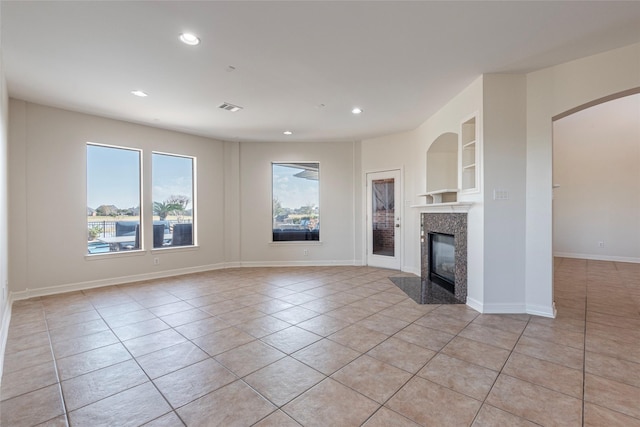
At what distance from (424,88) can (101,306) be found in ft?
16.9

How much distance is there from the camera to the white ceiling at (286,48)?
7.64 feet

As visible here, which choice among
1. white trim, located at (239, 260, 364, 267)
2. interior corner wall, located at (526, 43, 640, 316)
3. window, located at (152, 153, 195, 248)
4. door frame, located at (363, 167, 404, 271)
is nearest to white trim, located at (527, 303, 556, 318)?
interior corner wall, located at (526, 43, 640, 316)

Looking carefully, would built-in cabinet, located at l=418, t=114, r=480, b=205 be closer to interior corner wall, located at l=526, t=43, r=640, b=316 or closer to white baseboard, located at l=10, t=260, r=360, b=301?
interior corner wall, located at l=526, t=43, r=640, b=316

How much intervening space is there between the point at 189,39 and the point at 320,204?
447 centimetres

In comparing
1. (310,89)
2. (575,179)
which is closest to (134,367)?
(310,89)

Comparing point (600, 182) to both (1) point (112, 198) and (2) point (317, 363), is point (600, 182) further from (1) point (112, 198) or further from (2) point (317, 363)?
(1) point (112, 198)

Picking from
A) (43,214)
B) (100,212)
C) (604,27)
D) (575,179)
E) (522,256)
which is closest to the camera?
(604,27)

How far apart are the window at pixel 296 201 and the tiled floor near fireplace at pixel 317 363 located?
2754 mm

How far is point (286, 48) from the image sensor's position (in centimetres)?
286

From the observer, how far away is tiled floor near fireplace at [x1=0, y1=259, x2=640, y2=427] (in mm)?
1817

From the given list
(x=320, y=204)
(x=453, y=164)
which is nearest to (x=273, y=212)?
(x=320, y=204)

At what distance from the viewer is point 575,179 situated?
7.25 meters

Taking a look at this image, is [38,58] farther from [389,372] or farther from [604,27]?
[604,27]

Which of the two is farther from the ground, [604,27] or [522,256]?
[604,27]
